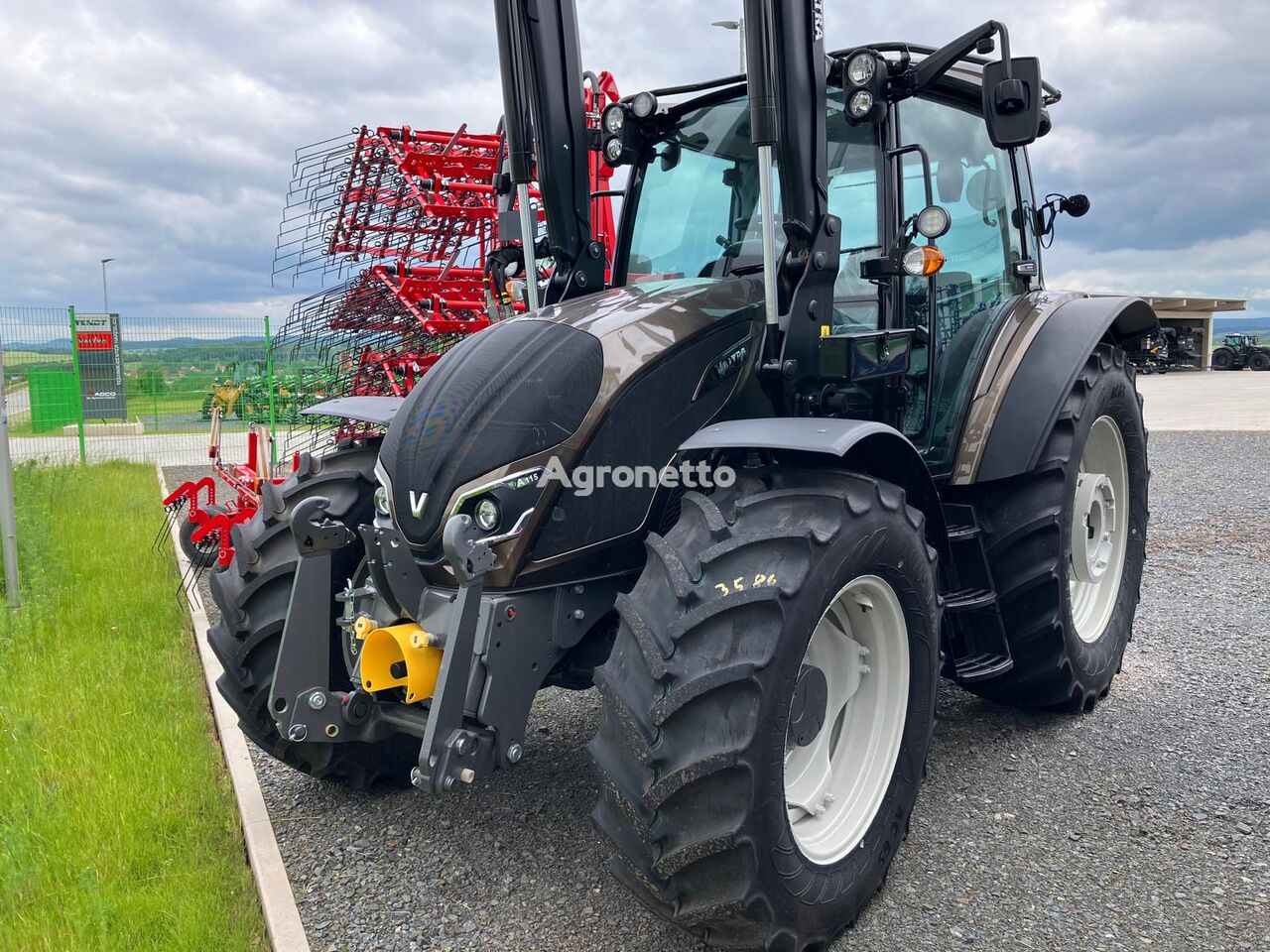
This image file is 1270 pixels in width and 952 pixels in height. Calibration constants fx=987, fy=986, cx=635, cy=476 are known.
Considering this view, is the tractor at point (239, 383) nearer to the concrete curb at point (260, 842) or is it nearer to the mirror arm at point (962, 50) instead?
the concrete curb at point (260, 842)

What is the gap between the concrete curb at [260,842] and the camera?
9.00ft

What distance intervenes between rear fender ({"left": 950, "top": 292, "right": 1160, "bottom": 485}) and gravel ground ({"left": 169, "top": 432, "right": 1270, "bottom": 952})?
3.81 ft

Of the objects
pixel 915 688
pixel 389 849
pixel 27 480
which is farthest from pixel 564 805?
pixel 27 480

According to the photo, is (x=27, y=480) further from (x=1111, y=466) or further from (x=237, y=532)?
(x=1111, y=466)

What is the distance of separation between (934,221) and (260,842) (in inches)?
117

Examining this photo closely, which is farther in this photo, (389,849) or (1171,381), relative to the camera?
(1171,381)

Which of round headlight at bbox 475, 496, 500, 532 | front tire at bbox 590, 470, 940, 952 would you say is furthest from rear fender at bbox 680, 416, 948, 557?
round headlight at bbox 475, 496, 500, 532

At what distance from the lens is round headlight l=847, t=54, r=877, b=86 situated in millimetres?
3225

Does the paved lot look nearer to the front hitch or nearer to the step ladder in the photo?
the step ladder

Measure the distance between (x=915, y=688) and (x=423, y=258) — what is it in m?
8.40

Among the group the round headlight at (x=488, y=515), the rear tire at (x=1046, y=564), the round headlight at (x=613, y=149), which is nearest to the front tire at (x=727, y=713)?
the round headlight at (x=488, y=515)

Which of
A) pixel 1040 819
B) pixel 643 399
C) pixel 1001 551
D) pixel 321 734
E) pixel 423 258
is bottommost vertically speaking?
pixel 1040 819

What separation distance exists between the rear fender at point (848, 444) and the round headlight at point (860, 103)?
109 cm

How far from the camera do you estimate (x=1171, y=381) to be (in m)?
33.0
